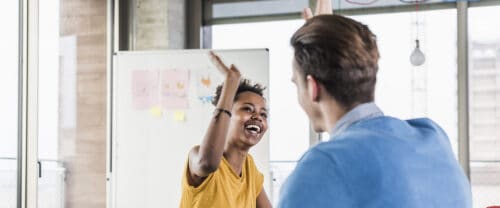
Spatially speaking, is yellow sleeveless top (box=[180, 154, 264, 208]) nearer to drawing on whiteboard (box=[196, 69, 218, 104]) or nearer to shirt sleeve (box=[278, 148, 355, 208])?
shirt sleeve (box=[278, 148, 355, 208])

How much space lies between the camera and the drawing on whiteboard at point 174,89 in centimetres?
418

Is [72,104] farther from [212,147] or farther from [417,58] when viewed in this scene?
[212,147]

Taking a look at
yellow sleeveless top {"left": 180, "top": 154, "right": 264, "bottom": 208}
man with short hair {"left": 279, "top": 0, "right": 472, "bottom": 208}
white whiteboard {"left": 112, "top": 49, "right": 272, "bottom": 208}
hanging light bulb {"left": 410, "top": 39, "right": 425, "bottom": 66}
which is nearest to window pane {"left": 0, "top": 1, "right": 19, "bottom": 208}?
white whiteboard {"left": 112, "top": 49, "right": 272, "bottom": 208}

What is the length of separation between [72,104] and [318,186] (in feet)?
11.6

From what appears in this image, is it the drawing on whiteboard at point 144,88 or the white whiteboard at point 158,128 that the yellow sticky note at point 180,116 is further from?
the drawing on whiteboard at point 144,88

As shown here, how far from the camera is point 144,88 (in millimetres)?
4242

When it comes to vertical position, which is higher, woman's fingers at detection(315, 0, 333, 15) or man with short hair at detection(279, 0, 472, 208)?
woman's fingers at detection(315, 0, 333, 15)

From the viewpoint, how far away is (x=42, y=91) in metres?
3.78

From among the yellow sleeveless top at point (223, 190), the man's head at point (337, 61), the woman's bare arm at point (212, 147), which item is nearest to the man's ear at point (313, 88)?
the man's head at point (337, 61)

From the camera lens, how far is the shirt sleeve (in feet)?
2.89

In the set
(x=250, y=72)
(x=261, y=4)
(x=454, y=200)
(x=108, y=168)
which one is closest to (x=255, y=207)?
(x=454, y=200)

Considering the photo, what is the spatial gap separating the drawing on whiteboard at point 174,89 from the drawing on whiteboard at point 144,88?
56 mm

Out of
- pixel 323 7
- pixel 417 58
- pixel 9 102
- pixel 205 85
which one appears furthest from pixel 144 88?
pixel 323 7

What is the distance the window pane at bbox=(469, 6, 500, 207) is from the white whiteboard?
1.42 m
